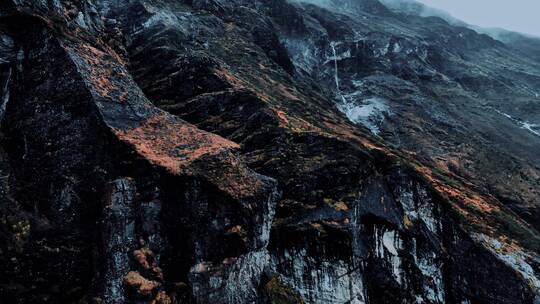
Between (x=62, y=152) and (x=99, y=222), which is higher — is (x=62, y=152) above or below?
above

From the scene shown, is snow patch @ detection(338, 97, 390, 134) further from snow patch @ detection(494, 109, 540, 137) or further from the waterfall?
snow patch @ detection(494, 109, 540, 137)

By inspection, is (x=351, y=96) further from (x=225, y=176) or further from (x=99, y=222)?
(x=99, y=222)

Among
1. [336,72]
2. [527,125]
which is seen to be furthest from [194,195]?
[527,125]

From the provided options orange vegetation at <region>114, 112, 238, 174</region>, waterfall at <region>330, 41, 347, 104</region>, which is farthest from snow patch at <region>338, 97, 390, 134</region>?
orange vegetation at <region>114, 112, 238, 174</region>

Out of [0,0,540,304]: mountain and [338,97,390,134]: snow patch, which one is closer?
[0,0,540,304]: mountain

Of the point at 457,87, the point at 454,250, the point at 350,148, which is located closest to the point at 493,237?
the point at 454,250

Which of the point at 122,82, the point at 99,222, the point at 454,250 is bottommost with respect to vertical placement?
the point at 454,250

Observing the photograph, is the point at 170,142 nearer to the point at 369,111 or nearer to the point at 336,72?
the point at 369,111

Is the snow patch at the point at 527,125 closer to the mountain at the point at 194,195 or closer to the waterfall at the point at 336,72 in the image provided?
the waterfall at the point at 336,72

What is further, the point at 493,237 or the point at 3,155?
the point at 493,237
